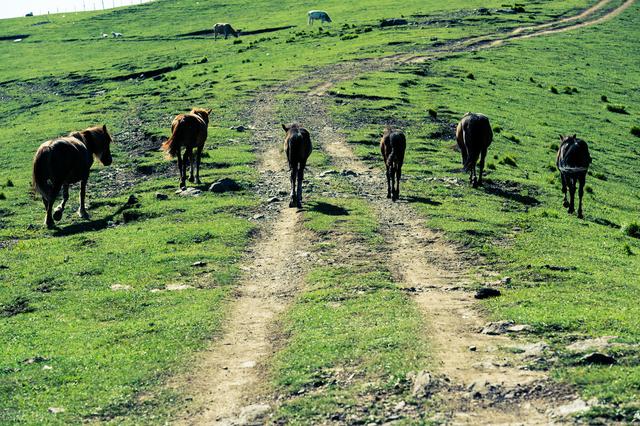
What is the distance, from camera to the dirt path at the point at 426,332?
13.5 meters

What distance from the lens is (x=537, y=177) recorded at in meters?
37.8

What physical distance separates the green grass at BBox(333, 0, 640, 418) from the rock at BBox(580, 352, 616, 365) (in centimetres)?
27

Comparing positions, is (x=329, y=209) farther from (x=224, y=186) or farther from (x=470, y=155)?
(x=470, y=155)

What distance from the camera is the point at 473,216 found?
2830 centimetres

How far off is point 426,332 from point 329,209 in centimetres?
1263

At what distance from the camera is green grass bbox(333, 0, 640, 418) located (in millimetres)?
17828

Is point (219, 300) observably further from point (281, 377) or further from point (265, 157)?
point (265, 157)

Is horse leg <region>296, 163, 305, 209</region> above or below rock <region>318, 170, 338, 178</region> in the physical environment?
above

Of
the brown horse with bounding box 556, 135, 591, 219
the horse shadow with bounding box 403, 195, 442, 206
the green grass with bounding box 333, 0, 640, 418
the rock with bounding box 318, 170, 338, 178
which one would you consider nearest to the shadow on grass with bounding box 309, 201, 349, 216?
the green grass with bounding box 333, 0, 640, 418

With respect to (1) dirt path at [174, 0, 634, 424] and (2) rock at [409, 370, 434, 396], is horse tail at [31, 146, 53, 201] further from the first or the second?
(2) rock at [409, 370, 434, 396]

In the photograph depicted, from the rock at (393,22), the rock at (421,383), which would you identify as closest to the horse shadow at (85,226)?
the rock at (421,383)

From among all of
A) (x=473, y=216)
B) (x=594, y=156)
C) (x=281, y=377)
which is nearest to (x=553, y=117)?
(x=594, y=156)

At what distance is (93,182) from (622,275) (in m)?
24.4

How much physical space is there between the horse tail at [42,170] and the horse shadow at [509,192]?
1664 centimetres
